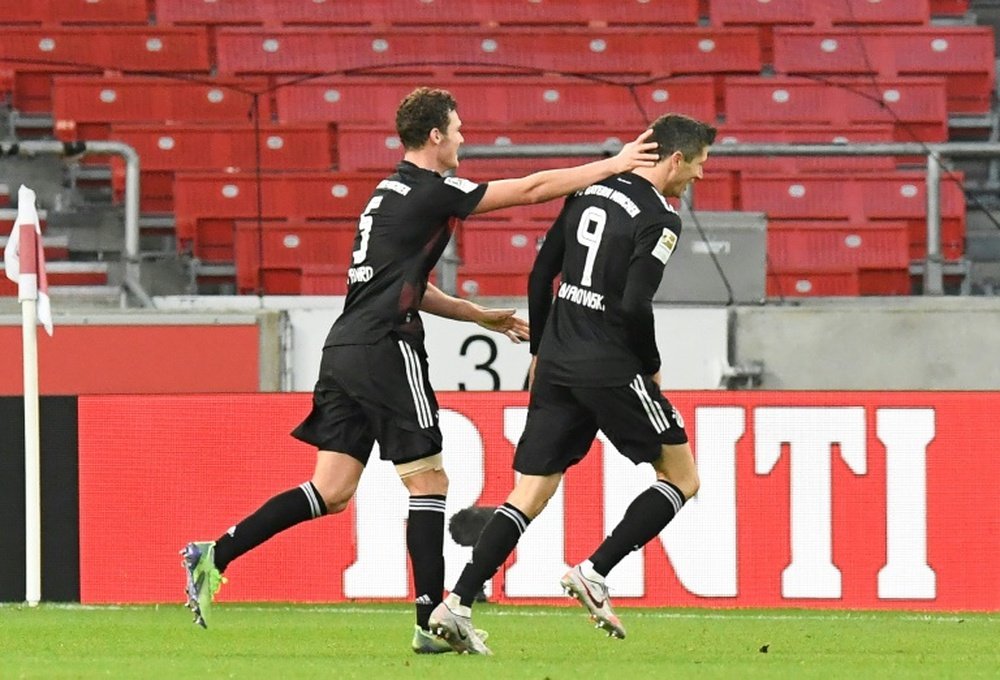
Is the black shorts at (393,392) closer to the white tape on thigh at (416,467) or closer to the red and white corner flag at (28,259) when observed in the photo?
the white tape on thigh at (416,467)

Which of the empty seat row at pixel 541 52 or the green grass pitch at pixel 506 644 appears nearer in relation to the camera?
the green grass pitch at pixel 506 644

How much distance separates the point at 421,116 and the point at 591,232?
0.62 meters

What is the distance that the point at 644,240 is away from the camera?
601cm

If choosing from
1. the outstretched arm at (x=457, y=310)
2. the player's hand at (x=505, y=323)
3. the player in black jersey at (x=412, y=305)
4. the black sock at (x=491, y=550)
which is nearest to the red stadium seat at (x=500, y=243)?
the player's hand at (x=505, y=323)

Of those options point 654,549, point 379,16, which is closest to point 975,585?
point 654,549

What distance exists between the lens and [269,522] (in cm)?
625

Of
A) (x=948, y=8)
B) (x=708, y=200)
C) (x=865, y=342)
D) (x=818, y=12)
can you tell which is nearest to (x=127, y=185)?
(x=708, y=200)

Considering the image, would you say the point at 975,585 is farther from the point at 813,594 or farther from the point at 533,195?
the point at 533,195

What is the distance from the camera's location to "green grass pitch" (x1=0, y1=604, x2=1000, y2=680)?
5.39 meters

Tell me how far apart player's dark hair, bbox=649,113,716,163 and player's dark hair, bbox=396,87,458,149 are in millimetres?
653

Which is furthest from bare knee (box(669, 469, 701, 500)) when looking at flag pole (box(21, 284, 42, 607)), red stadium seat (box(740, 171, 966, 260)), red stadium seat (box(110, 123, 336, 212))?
red stadium seat (box(110, 123, 336, 212))

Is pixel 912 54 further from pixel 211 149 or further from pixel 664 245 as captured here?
pixel 664 245

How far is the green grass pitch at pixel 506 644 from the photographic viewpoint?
5.39 m

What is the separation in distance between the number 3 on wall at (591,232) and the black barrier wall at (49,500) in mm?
3558
